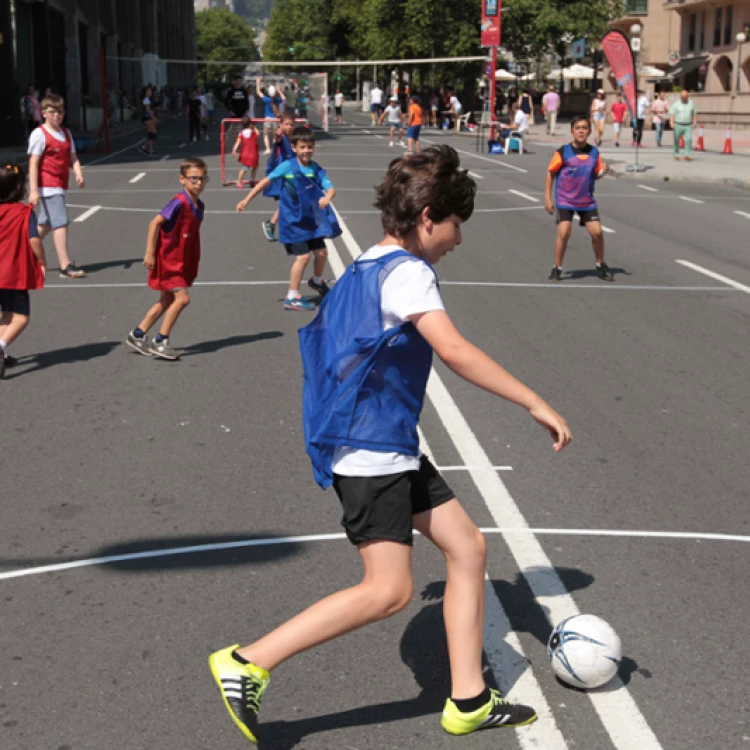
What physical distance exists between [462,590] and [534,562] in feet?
5.18

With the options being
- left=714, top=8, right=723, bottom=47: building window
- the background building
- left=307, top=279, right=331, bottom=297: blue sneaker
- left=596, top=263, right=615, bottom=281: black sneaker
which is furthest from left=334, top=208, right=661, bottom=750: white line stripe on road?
left=714, top=8, right=723, bottom=47: building window

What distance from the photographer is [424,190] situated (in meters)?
3.53

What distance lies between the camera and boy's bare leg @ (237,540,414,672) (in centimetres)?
Answer: 357

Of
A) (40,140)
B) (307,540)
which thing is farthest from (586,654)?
(40,140)

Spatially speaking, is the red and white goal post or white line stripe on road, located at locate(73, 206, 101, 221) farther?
the red and white goal post

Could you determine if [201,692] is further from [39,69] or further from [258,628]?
[39,69]

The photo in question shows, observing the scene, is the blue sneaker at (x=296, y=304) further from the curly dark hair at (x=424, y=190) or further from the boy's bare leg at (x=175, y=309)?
the curly dark hair at (x=424, y=190)

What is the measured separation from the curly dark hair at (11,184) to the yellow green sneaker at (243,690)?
585cm

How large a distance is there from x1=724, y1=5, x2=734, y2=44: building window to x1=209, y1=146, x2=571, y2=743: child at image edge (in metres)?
74.6

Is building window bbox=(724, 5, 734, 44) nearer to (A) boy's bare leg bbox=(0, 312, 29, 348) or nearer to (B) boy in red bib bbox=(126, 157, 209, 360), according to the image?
(B) boy in red bib bbox=(126, 157, 209, 360)

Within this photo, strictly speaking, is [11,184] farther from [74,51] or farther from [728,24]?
[728,24]

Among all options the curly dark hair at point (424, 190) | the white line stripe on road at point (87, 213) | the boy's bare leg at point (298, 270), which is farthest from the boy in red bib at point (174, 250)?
the white line stripe on road at point (87, 213)

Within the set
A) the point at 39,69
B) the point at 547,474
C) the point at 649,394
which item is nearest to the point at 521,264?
the point at 649,394

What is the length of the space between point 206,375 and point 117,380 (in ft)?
2.08
